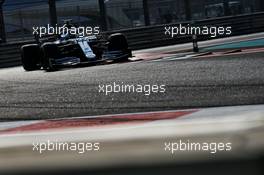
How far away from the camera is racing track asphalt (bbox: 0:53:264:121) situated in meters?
5.50

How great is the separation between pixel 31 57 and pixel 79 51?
1.56 meters

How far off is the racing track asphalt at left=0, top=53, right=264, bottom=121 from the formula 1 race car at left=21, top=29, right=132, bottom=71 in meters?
3.29

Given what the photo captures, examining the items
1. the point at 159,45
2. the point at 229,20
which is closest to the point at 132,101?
the point at 159,45

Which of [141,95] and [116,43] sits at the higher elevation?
[141,95]

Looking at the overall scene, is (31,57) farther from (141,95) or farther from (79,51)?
(141,95)

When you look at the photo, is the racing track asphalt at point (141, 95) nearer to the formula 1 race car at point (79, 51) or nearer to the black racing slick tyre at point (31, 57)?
the formula 1 race car at point (79, 51)

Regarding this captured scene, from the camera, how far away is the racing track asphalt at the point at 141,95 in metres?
5.50

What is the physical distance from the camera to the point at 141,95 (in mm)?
6539

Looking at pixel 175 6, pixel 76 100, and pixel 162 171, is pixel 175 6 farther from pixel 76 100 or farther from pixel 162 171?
pixel 162 171

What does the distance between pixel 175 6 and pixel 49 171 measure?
79.2 feet

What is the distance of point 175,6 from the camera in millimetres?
26234

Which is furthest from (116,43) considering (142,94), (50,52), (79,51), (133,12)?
(133,12)

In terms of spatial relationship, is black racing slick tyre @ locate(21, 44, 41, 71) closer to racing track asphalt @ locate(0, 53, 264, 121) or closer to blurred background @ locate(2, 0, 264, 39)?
racing track asphalt @ locate(0, 53, 264, 121)

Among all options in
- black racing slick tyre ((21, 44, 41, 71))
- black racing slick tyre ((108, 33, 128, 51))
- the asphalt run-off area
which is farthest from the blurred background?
the asphalt run-off area
